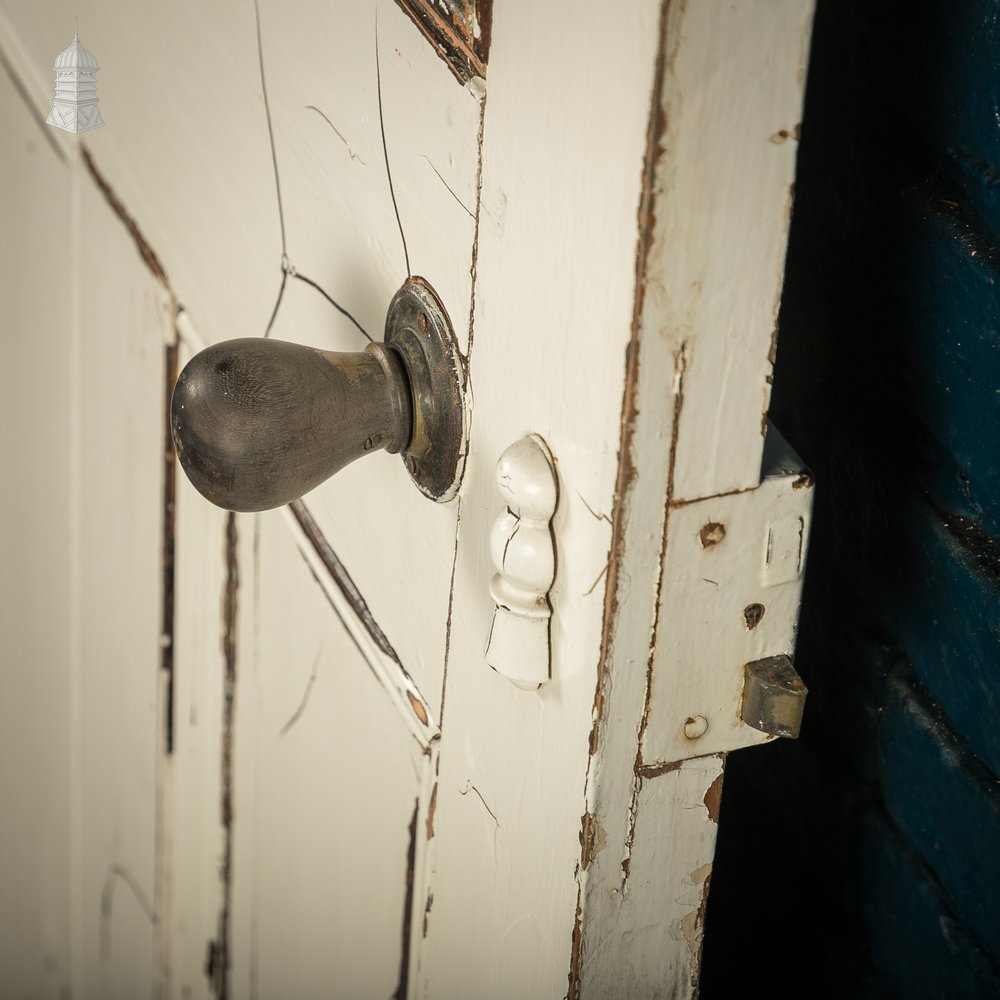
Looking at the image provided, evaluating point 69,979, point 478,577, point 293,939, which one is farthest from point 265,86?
point 69,979

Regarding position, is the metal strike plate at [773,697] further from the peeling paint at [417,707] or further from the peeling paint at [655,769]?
the peeling paint at [417,707]

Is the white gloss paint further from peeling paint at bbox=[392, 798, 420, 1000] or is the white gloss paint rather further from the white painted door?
peeling paint at bbox=[392, 798, 420, 1000]

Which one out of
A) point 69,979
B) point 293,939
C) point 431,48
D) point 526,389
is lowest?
point 69,979

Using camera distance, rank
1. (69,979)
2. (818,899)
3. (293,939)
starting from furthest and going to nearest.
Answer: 1. (69,979)
2. (293,939)
3. (818,899)

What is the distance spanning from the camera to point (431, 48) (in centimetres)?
56

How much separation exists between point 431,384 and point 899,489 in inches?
10.0

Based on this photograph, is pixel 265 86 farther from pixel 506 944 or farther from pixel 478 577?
pixel 506 944

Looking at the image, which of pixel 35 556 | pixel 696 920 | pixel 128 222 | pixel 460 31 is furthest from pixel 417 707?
pixel 35 556

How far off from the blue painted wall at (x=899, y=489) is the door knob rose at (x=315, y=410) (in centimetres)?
23

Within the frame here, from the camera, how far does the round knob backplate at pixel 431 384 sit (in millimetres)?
586

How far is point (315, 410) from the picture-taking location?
1.90 ft

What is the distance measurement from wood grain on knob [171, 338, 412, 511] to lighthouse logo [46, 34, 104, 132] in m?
0.47

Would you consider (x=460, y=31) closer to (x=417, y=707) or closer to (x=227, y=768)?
(x=417, y=707)

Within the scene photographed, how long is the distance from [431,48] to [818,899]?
57 centimetres
